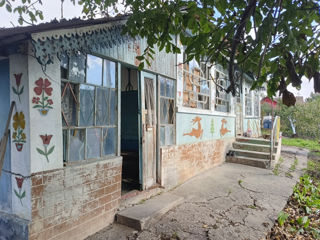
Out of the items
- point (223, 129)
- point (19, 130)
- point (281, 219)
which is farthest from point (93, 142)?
point (223, 129)

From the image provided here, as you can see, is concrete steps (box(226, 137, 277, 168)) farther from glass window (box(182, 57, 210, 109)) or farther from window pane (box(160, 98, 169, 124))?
window pane (box(160, 98, 169, 124))

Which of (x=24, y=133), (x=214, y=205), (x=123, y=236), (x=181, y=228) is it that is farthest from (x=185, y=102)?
(x=24, y=133)

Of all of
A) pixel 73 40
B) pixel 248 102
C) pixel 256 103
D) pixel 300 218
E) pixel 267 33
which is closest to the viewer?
pixel 267 33

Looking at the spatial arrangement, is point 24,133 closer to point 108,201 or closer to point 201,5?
point 108,201

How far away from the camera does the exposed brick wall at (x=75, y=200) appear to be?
2514mm

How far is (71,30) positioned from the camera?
8.34 feet

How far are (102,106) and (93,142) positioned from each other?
1.90 feet

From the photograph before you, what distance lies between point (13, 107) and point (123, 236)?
2230mm

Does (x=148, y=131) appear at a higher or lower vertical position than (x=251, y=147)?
higher

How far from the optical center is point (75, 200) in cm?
291

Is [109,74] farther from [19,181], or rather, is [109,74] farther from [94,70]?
[19,181]

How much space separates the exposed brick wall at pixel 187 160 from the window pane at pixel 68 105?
228 centimetres

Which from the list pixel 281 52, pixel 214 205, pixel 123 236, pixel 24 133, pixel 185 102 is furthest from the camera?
pixel 185 102

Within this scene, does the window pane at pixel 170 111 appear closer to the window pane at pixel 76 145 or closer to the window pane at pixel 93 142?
the window pane at pixel 93 142
